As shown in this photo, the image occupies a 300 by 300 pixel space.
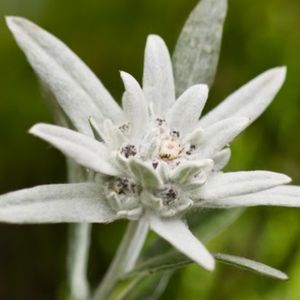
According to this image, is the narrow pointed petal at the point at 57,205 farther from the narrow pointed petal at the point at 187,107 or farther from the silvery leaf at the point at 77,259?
the silvery leaf at the point at 77,259

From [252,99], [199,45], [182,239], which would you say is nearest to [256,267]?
[182,239]

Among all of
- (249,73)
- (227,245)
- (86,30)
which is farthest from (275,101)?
(86,30)

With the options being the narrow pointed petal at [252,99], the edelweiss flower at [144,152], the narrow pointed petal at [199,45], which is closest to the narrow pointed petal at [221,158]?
the edelweiss flower at [144,152]

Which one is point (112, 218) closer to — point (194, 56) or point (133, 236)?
point (133, 236)

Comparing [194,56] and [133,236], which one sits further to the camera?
[194,56]

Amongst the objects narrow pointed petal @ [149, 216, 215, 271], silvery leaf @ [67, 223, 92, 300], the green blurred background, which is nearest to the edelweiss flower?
narrow pointed petal @ [149, 216, 215, 271]

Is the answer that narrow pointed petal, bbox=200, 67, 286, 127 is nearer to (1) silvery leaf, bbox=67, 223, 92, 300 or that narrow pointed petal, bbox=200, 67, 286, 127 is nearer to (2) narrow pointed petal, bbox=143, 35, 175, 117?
(2) narrow pointed petal, bbox=143, 35, 175, 117
